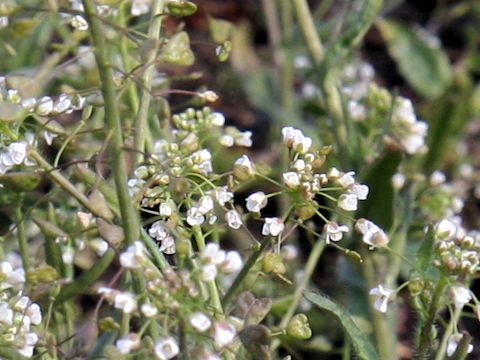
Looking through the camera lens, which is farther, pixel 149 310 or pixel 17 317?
pixel 17 317

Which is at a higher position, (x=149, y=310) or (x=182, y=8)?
(x=182, y=8)

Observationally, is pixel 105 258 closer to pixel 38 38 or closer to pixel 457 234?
pixel 457 234

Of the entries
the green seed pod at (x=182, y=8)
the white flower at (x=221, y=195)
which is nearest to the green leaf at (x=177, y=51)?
the green seed pod at (x=182, y=8)

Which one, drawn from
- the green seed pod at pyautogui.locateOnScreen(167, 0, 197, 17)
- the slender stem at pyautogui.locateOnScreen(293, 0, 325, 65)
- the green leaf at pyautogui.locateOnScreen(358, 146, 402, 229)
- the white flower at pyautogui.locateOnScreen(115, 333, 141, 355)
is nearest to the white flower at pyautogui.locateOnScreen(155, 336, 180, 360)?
the white flower at pyautogui.locateOnScreen(115, 333, 141, 355)

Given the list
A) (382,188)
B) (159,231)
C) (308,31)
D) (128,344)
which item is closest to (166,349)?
(128,344)

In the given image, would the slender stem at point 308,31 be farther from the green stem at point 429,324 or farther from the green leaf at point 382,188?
the green stem at point 429,324

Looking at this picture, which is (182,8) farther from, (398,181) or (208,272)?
(398,181)
